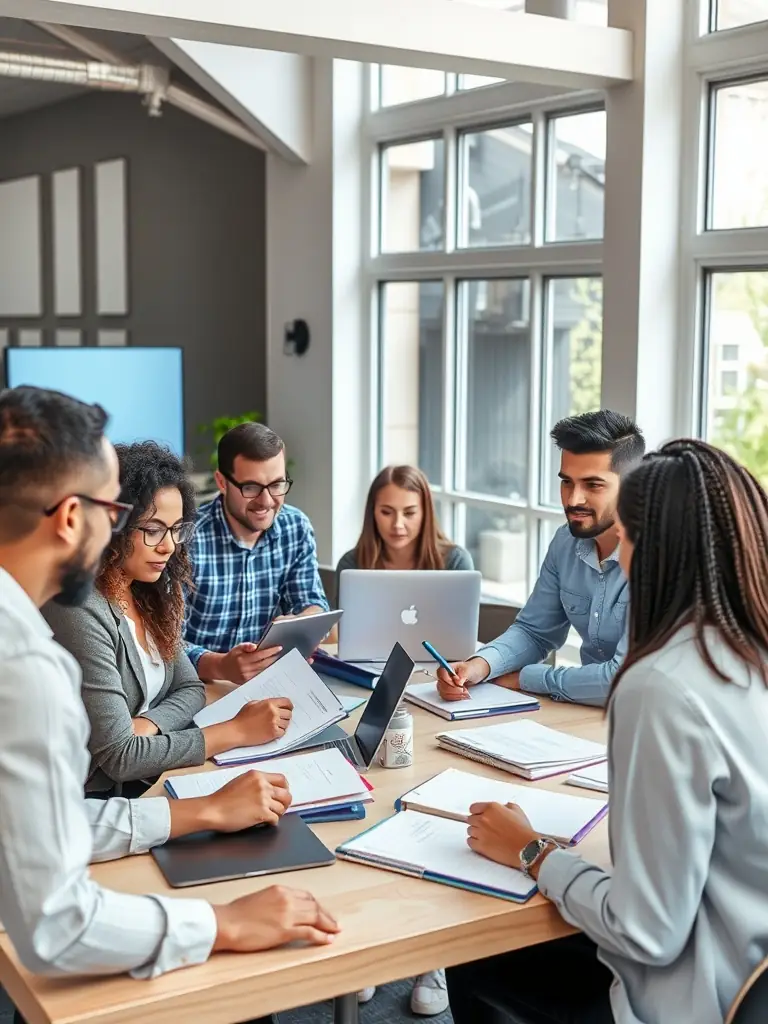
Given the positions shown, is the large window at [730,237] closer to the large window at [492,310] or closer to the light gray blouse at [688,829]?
the large window at [492,310]

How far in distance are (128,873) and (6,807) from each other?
1.78 feet

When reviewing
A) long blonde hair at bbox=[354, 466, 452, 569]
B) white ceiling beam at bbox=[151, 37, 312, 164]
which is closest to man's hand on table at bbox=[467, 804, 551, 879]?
long blonde hair at bbox=[354, 466, 452, 569]

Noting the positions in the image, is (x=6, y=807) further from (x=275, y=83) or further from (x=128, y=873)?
(x=275, y=83)

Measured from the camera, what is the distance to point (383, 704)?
233cm

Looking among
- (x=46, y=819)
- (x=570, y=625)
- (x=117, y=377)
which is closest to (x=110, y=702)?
→ (x=46, y=819)

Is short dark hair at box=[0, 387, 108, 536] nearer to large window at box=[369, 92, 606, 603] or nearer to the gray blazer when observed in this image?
the gray blazer

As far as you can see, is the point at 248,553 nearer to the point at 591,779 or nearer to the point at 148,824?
the point at 591,779

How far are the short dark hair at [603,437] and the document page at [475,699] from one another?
565mm

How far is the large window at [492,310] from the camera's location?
445 centimetres

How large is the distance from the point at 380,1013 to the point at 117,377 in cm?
385

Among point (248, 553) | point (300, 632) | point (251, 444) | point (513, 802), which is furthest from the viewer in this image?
point (248, 553)

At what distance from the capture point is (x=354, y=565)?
363cm

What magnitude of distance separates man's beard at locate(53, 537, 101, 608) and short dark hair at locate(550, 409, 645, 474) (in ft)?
5.32

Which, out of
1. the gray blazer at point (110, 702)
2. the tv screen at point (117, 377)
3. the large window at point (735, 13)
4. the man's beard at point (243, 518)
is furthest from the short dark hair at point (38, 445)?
the tv screen at point (117, 377)
